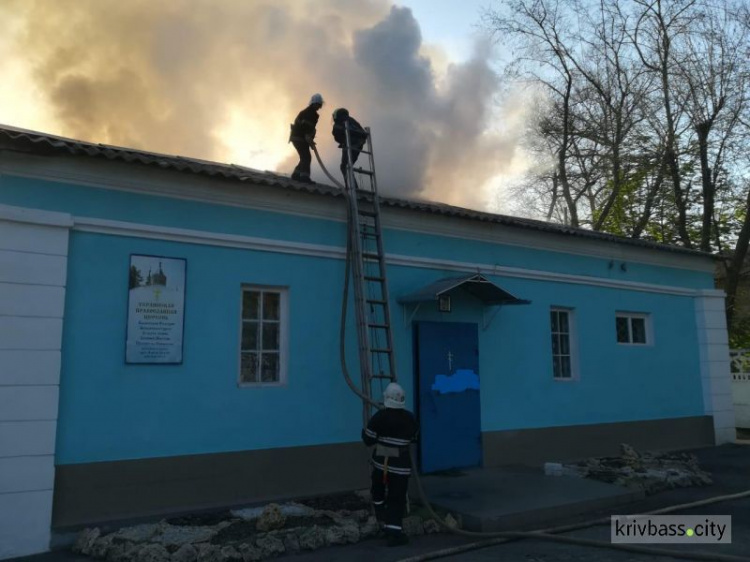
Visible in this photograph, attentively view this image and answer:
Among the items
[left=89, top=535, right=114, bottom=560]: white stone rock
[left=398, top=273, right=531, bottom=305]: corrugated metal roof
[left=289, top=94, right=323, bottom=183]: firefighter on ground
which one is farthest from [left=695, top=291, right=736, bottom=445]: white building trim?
[left=89, top=535, right=114, bottom=560]: white stone rock

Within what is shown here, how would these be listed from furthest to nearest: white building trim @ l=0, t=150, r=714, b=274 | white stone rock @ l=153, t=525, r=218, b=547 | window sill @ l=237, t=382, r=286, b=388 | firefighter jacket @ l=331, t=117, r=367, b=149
A: firefighter jacket @ l=331, t=117, r=367, b=149 < window sill @ l=237, t=382, r=286, b=388 < white building trim @ l=0, t=150, r=714, b=274 < white stone rock @ l=153, t=525, r=218, b=547

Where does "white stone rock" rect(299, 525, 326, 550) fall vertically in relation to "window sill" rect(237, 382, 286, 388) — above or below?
below

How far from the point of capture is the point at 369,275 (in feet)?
28.7

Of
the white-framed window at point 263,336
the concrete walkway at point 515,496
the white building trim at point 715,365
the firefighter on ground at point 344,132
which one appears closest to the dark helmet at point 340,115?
the firefighter on ground at point 344,132

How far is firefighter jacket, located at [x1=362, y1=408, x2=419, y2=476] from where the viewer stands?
6496mm

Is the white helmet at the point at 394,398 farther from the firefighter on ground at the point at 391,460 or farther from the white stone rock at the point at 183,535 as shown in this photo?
the white stone rock at the point at 183,535

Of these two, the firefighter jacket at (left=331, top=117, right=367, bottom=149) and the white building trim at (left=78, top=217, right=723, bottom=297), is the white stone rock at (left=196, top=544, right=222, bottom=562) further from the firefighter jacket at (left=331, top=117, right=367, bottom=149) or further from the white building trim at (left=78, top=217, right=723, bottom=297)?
the firefighter jacket at (left=331, top=117, right=367, bottom=149)

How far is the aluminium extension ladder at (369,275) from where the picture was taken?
312 inches

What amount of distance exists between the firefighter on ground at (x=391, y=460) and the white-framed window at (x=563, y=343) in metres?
5.09

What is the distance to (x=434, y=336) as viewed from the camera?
9.38 metres

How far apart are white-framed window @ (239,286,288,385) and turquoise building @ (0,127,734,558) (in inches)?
0.8

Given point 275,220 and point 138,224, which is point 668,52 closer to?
point 275,220

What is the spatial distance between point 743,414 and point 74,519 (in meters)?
15.2

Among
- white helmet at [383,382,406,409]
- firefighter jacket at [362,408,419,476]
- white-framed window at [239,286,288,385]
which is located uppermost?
white-framed window at [239,286,288,385]
